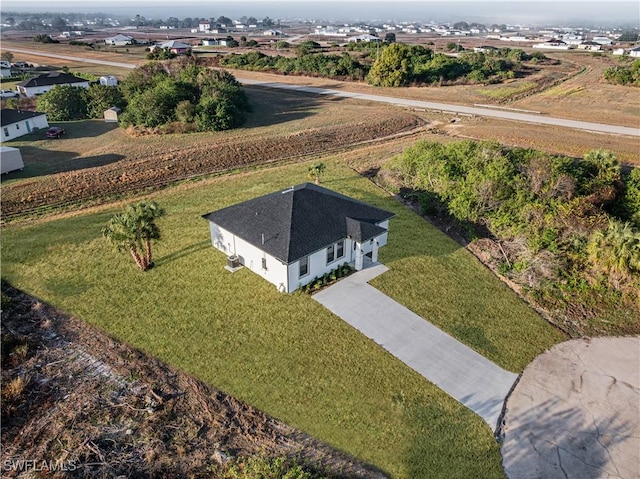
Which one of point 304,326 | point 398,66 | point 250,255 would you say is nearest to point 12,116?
point 250,255

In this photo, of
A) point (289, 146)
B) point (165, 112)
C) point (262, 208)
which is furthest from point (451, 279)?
point (165, 112)

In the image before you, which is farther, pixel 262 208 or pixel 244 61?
pixel 244 61

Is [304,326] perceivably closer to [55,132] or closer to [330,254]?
[330,254]

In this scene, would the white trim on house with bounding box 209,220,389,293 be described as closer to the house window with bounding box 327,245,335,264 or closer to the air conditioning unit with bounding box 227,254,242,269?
the house window with bounding box 327,245,335,264

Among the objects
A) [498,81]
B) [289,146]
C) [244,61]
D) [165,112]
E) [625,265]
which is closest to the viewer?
[625,265]

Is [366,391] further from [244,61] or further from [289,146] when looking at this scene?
[244,61]
